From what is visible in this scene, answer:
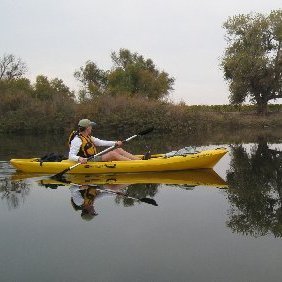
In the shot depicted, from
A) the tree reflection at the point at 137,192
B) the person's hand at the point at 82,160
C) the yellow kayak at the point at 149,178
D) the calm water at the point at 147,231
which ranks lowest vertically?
the calm water at the point at 147,231

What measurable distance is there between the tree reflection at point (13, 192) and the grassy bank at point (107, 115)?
17.8 meters

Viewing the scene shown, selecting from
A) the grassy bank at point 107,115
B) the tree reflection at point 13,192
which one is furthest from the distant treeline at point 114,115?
the tree reflection at point 13,192

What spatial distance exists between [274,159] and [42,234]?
854cm

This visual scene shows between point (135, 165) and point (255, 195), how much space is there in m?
3.34

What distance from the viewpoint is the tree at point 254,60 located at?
1423 inches

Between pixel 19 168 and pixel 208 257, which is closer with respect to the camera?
pixel 208 257

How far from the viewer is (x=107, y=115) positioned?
28.4 m

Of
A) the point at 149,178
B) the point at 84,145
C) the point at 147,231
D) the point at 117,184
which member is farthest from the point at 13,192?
the point at 147,231

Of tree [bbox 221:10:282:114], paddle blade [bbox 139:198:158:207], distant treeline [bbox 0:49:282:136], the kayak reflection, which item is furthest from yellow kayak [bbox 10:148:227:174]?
tree [bbox 221:10:282:114]

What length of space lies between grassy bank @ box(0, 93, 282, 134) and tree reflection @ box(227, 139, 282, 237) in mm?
15071

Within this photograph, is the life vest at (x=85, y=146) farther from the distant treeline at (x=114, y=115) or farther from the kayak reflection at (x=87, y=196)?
the distant treeline at (x=114, y=115)

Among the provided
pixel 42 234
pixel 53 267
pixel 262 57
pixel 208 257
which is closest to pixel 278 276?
pixel 208 257

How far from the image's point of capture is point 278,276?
4.37m

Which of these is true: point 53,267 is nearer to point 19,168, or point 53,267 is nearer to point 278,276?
point 278,276
